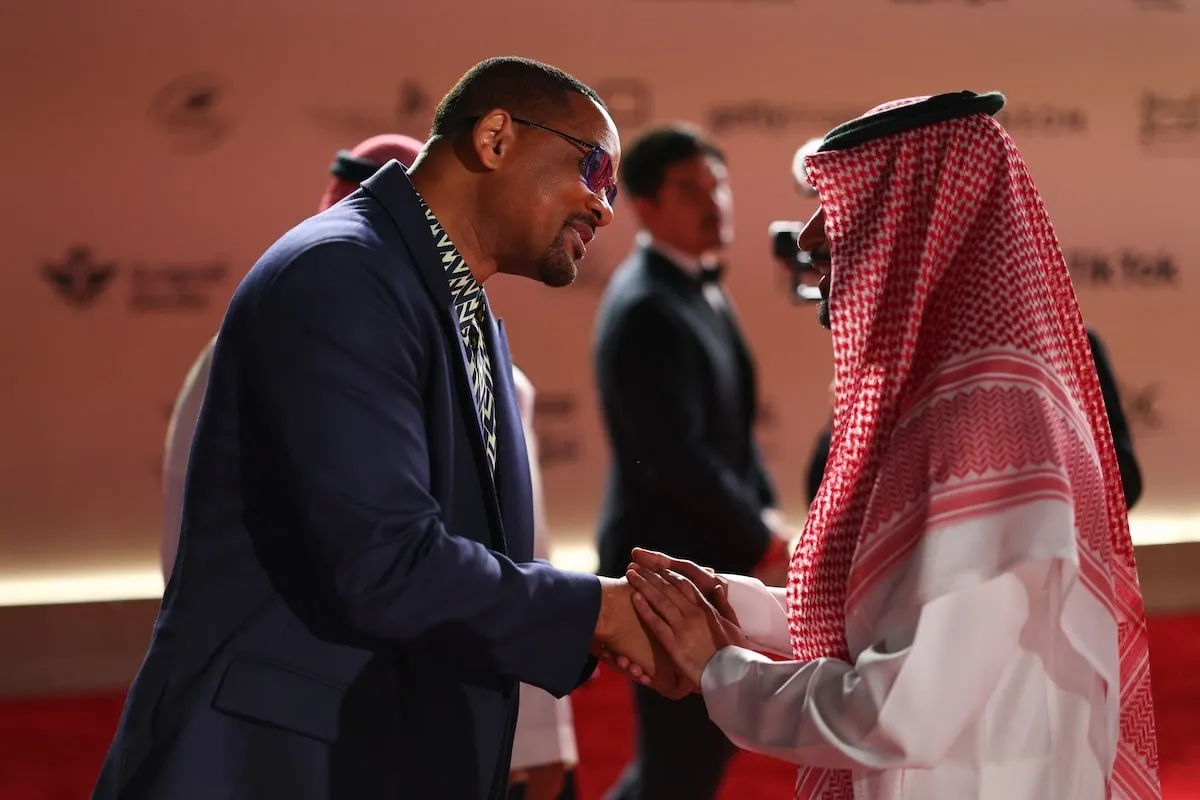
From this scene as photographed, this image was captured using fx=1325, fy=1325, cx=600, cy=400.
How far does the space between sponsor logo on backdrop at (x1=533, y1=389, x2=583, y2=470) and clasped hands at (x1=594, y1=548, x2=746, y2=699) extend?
13.0 feet

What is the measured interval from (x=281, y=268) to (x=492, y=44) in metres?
4.32

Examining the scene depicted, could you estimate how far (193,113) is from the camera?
5.58 meters


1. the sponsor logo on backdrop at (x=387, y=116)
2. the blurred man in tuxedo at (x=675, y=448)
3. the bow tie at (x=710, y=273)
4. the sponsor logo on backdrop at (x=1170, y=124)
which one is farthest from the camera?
the sponsor logo on backdrop at (x=1170, y=124)

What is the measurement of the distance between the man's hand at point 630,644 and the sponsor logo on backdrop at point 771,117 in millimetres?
4429

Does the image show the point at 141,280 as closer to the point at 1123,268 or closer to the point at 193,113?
the point at 193,113

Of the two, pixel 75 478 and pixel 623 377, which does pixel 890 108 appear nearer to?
pixel 623 377

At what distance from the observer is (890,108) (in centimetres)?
181

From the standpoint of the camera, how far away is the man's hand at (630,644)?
191cm

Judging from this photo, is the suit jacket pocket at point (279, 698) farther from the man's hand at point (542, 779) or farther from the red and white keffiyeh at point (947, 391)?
the man's hand at point (542, 779)

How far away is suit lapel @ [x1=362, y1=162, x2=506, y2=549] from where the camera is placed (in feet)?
6.01

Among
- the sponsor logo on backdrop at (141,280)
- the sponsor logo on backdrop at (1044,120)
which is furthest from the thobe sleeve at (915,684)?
the sponsor logo on backdrop at (1044,120)

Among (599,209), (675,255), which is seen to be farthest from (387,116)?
(599,209)

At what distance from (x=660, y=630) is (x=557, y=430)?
413 cm

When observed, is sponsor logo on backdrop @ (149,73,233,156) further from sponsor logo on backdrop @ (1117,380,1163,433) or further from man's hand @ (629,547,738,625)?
sponsor logo on backdrop @ (1117,380,1163,433)
